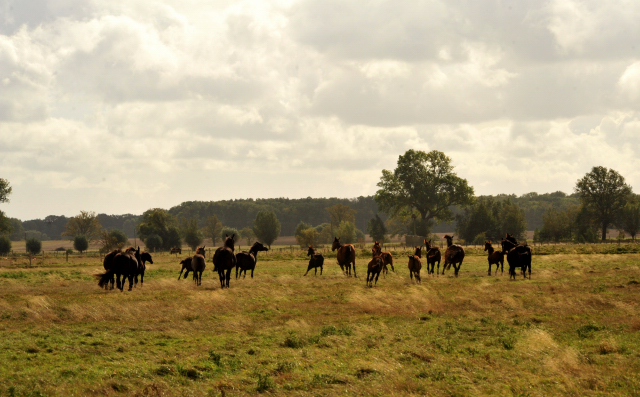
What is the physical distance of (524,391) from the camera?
10555 mm

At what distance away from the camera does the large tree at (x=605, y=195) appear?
102438 millimetres

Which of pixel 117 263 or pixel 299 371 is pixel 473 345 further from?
pixel 117 263

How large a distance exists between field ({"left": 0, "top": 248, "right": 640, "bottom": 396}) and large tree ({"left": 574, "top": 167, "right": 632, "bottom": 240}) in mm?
88446

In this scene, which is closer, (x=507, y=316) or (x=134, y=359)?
(x=134, y=359)

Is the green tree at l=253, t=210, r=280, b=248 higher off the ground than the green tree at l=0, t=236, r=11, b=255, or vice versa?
the green tree at l=253, t=210, r=280, b=248

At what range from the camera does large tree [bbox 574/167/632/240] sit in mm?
102438

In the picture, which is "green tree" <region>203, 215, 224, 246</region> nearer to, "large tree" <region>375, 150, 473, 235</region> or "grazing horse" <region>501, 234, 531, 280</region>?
"large tree" <region>375, 150, 473, 235</region>

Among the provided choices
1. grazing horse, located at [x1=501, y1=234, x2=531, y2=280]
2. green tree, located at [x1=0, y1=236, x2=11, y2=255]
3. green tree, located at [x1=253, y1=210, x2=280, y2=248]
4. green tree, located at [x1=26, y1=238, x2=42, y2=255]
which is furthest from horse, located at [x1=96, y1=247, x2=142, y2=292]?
green tree, located at [x1=253, y1=210, x2=280, y2=248]

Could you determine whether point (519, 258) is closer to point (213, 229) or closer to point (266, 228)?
point (266, 228)

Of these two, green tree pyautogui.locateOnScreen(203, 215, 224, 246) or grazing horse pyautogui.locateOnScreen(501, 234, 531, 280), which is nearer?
grazing horse pyautogui.locateOnScreen(501, 234, 531, 280)

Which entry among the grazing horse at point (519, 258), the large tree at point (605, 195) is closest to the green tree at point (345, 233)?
the large tree at point (605, 195)

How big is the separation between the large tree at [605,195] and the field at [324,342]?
8845cm

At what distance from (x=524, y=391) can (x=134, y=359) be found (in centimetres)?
868

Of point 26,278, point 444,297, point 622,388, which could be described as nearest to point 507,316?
point 444,297
